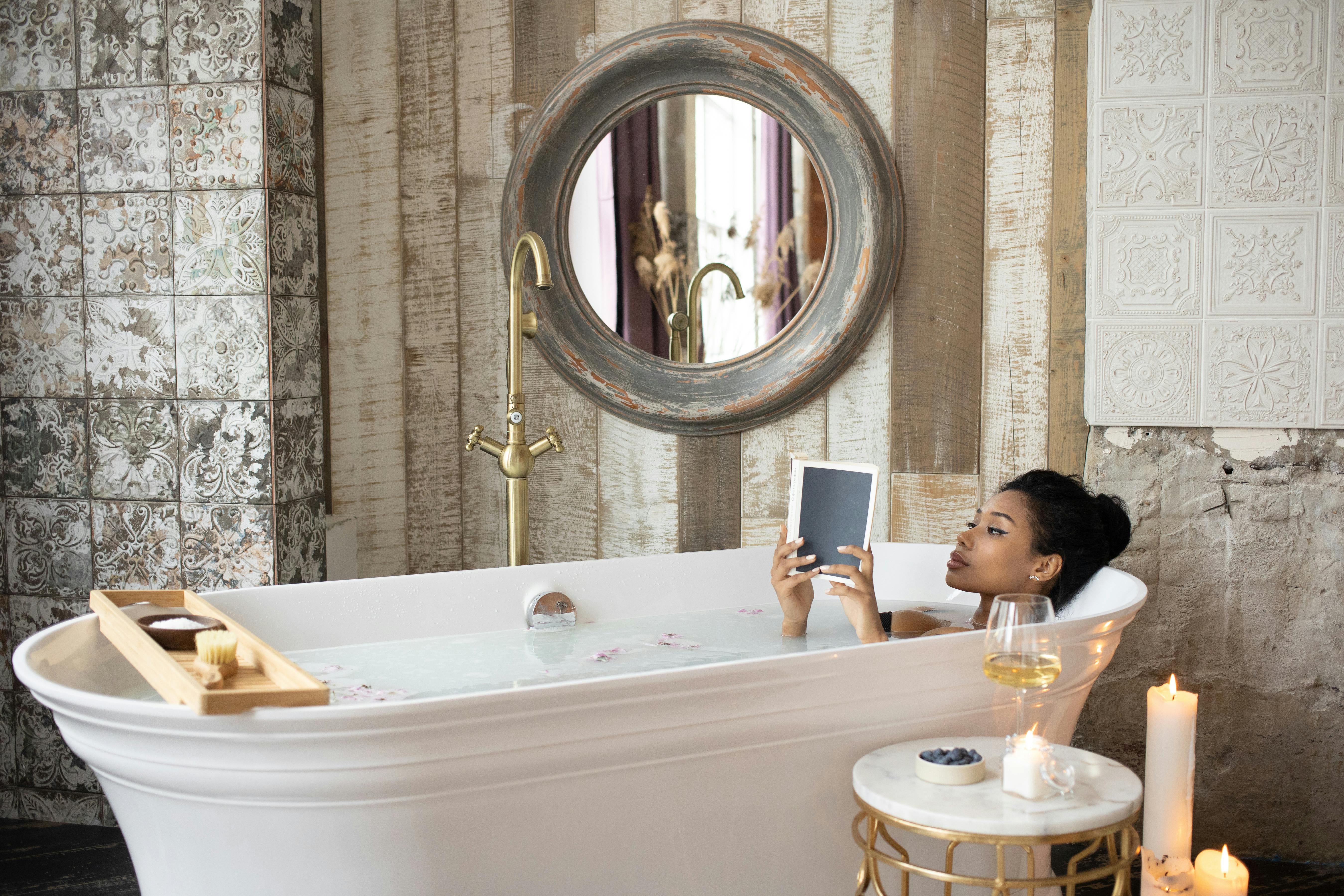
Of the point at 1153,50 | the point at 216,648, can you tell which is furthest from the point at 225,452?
the point at 1153,50

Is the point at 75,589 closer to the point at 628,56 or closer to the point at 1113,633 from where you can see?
the point at 628,56

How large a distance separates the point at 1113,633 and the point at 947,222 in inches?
43.7

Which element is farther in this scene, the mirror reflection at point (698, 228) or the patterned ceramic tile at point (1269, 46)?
the mirror reflection at point (698, 228)

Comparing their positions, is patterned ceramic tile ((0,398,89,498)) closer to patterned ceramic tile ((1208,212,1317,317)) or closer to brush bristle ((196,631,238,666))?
brush bristle ((196,631,238,666))

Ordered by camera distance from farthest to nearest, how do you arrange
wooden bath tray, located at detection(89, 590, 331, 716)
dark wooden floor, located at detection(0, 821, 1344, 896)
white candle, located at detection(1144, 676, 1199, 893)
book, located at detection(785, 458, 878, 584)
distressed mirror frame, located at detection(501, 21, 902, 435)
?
1. distressed mirror frame, located at detection(501, 21, 902, 435)
2. dark wooden floor, located at detection(0, 821, 1344, 896)
3. book, located at detection(785, 458, 878, 584)
4. white candle, located at detection(1144, 676, 1199, 893)
5. wooden bath tray, located at detection(89, 590, 331, 716)

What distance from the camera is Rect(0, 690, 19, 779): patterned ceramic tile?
2.38 m

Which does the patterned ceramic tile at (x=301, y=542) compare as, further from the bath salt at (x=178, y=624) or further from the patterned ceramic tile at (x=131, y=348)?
the bath salt at (x=178, y=624)

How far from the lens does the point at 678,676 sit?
4.43 ft

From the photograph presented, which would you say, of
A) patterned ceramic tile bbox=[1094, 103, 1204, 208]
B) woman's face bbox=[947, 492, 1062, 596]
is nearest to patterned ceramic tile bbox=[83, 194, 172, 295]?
woman's face bbox=[947, 492, 1062, 596]

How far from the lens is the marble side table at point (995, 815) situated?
4.03ft

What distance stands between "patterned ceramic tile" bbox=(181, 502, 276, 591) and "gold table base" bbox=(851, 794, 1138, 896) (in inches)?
53.4

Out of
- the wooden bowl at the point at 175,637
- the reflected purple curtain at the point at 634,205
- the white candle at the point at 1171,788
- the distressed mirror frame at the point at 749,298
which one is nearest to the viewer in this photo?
the wooden bowl at the point at 175,637

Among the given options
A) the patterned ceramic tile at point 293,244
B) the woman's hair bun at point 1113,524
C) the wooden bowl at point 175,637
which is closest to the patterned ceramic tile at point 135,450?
the patterned ceramic tile at point 293,244

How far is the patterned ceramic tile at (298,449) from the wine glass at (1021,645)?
58.3 inches
